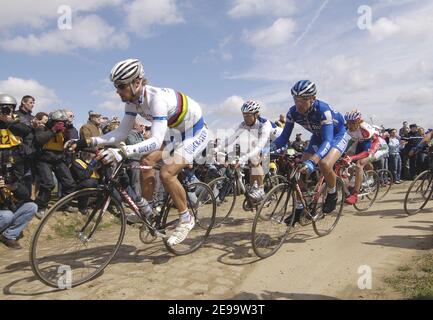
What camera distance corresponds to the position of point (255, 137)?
840 centimetres

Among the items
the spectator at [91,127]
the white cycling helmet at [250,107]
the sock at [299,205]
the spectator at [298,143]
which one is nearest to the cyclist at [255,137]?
the white cycling helmet at [250,107]

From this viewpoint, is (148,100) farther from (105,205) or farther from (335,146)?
(335,146)

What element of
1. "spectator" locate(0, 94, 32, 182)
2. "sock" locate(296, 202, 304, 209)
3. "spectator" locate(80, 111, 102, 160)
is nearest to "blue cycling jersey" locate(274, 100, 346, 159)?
"sock" locate(296, 202, 304, 209)

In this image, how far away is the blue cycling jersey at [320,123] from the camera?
6.37m

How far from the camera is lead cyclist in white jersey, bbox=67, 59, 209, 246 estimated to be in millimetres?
4909

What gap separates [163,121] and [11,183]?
3.90m

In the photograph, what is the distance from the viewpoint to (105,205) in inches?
190

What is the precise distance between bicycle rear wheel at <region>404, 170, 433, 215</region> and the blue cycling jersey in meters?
3.26

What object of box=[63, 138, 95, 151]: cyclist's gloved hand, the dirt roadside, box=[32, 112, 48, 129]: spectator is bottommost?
the dirt roadside

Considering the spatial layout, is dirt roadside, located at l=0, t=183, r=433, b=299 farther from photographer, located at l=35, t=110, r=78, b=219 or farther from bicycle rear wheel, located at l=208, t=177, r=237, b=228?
photographer, located at l=35, t=110, r=78, b=219

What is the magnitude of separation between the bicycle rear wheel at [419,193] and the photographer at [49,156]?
8.21 m

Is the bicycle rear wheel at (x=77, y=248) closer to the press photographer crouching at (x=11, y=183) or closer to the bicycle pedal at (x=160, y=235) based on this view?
the bicycle pedal at (x=160, y=235)

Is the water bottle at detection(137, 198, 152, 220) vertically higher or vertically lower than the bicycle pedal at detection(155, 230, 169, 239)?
higher
